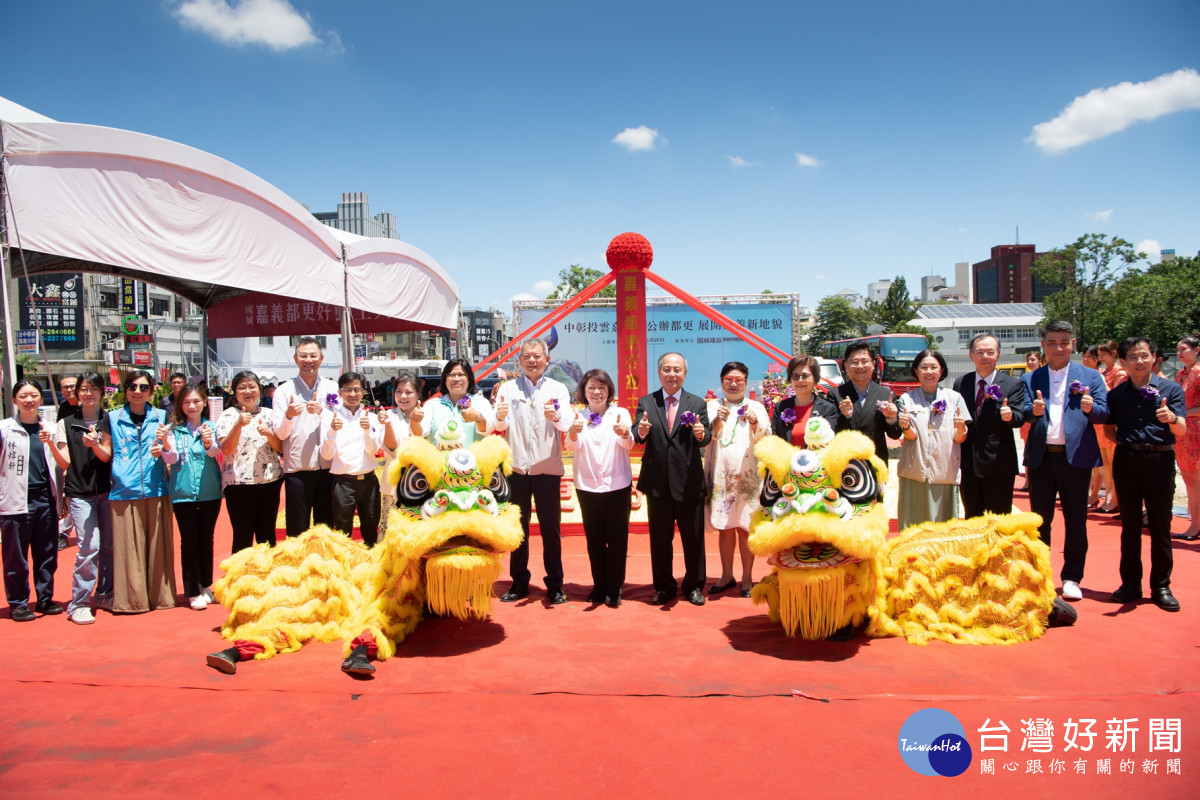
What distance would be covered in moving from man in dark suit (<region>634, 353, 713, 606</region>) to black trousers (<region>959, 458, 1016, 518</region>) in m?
1.51

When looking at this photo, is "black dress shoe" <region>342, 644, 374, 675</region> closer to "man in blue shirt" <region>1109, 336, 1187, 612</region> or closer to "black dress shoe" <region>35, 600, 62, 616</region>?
"black dress shoe" <region>35, 600, 62, 616</region>

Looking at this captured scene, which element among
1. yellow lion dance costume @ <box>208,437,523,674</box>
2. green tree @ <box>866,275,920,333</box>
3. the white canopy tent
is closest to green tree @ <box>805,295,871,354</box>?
green tree @ <box>866,275,920,333</box>

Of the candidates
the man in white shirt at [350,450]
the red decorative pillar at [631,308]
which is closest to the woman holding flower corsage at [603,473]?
the man in white shirt at [350,450]

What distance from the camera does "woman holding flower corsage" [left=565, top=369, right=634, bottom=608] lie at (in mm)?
4168

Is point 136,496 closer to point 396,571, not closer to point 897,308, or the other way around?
point 396,571

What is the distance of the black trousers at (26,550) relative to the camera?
4098 millimetres

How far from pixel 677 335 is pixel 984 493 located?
36.2ft

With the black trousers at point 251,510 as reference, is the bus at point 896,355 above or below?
above

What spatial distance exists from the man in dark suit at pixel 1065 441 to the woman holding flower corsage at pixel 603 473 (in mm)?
2336

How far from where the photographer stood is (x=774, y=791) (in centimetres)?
220

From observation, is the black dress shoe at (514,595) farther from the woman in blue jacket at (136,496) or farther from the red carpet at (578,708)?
the woman in blue jacket at (136,496)

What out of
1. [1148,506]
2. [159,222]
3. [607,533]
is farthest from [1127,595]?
[159,222]

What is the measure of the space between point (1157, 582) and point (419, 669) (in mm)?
4084

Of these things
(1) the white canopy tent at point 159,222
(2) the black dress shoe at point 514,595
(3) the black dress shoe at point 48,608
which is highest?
(1) the white canopy tent at point 159,222
